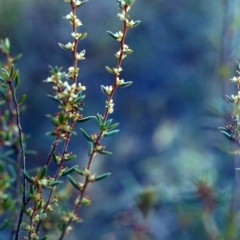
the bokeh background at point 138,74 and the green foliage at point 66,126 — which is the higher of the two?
the bokeh background at point 138,74

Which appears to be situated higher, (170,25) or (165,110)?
(170,25)

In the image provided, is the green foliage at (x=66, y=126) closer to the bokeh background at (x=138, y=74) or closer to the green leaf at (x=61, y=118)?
the green leaf at (x=61, y=118)

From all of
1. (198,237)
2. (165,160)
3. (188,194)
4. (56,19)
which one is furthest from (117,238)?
(56,19)

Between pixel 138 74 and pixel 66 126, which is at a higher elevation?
pixel 138 74

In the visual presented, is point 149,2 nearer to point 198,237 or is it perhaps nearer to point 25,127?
point 25,127

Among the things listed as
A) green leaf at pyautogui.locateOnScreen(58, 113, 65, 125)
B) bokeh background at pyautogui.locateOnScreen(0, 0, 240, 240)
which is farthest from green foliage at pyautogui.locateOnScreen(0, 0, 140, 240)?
bokeh background at pyautogui.locateOnScreen(0, 0, 240, 240)

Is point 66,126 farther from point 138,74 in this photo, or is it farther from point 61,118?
point 138,74

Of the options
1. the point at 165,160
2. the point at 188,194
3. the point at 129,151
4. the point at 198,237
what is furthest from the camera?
the point at 129,151

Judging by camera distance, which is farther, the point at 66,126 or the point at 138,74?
the point at 138,74

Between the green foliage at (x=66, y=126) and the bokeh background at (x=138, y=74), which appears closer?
the green foliage at (x=66, y=126)

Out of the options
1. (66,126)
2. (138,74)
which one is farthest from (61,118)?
(138,74)


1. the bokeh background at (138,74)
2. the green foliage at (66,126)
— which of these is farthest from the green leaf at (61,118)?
the bokeh background at (138,74)
